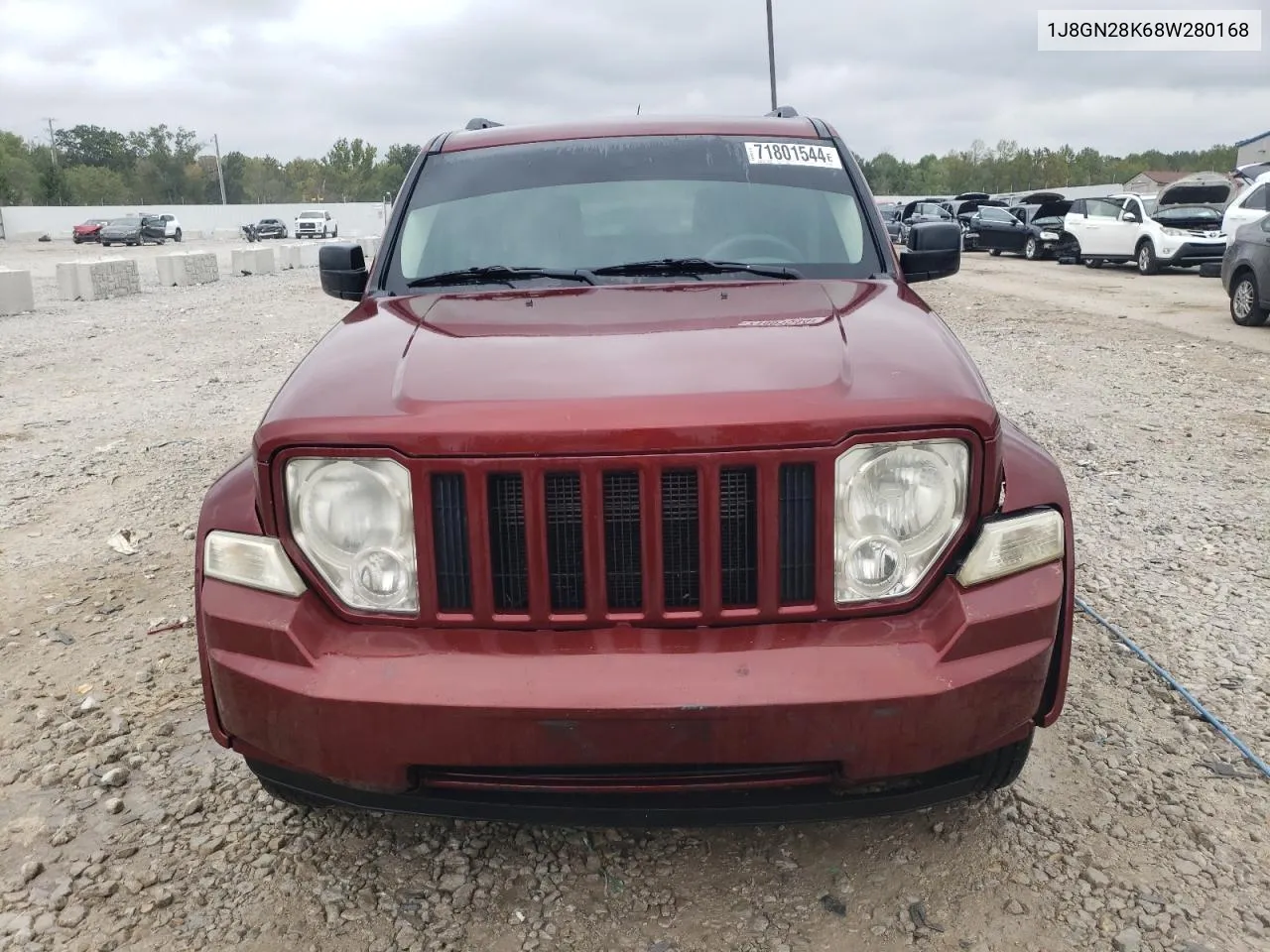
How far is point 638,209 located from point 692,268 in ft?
1.24

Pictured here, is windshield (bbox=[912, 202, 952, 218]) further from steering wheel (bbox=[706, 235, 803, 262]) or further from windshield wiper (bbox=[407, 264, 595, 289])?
windshield wiper (bbox=[407, 264, 595, 289])

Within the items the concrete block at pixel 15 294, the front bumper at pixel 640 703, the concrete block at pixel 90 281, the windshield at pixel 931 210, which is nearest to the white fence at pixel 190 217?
the windshield at pixel 931 210

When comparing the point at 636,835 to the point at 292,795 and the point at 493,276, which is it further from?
the point at 493,276

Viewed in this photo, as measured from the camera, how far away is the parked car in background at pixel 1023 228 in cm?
2505

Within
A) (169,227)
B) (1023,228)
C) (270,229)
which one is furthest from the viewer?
(270,229)

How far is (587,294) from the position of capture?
2.83m

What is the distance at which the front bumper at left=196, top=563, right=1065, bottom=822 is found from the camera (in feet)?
6.27

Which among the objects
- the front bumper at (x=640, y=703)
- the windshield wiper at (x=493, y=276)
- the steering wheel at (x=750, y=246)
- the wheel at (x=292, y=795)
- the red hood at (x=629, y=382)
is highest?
the steering wheel at (x=750, y=246)

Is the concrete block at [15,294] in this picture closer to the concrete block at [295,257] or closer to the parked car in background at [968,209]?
the concrete block at [295,257]

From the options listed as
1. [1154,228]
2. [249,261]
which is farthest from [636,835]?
[249,261]

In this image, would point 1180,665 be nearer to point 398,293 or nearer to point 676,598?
point 676,598

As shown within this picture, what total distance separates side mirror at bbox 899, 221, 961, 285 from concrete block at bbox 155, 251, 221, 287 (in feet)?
70.3

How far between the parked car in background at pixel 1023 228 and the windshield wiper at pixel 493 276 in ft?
75.8

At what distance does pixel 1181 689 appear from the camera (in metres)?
3.26
